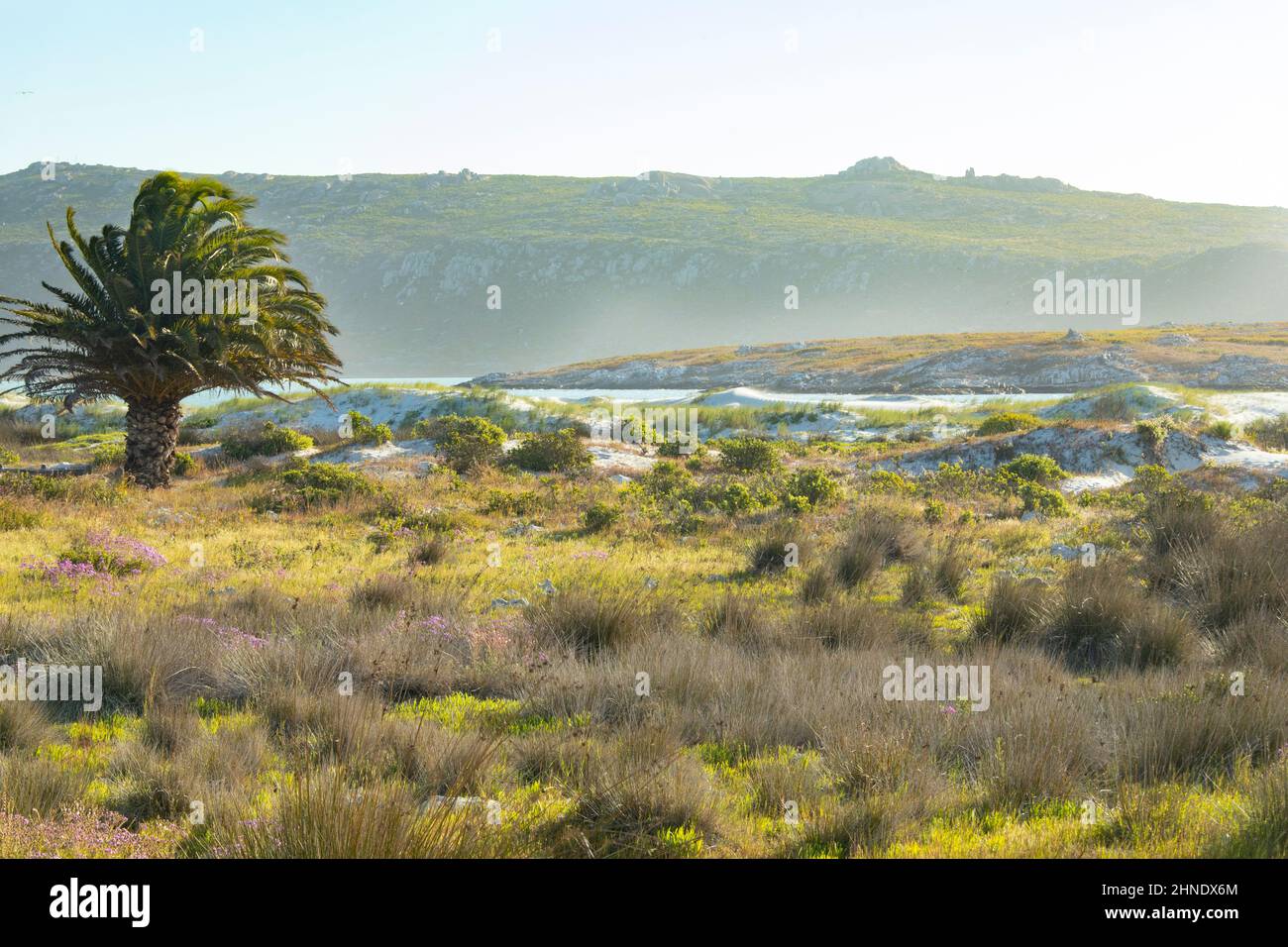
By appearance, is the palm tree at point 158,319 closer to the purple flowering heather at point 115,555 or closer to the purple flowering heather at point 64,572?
the purple flowering heather at point 115,555

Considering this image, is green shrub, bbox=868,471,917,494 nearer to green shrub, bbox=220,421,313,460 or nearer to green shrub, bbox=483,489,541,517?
green shrub, bbox=483,489,541,517

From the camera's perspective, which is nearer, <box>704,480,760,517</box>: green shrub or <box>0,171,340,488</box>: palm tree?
<box>704,480,760,517</box>: green shrub

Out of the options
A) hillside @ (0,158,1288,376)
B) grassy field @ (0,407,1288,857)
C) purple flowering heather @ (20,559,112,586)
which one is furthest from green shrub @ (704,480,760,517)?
hillside @ (0,158,1288,376)

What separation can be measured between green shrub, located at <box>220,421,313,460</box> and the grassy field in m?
9.96

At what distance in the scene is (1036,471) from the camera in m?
19.9

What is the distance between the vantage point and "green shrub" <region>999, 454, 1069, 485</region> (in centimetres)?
1983

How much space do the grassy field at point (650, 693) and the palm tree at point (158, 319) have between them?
15.0 feet

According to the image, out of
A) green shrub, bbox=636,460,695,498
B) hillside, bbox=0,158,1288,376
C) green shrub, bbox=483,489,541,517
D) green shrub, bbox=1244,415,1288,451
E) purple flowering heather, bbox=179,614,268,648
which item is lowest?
green shrub, bbox=483,489,541,517

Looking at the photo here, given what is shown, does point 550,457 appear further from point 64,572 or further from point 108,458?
point 64,572

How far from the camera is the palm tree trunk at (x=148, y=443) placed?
62.3 feet

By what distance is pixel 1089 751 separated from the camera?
5.08m

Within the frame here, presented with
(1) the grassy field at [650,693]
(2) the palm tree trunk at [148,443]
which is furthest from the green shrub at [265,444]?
(1) the grassy field at [650,693]

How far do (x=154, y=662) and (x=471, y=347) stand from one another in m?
166
